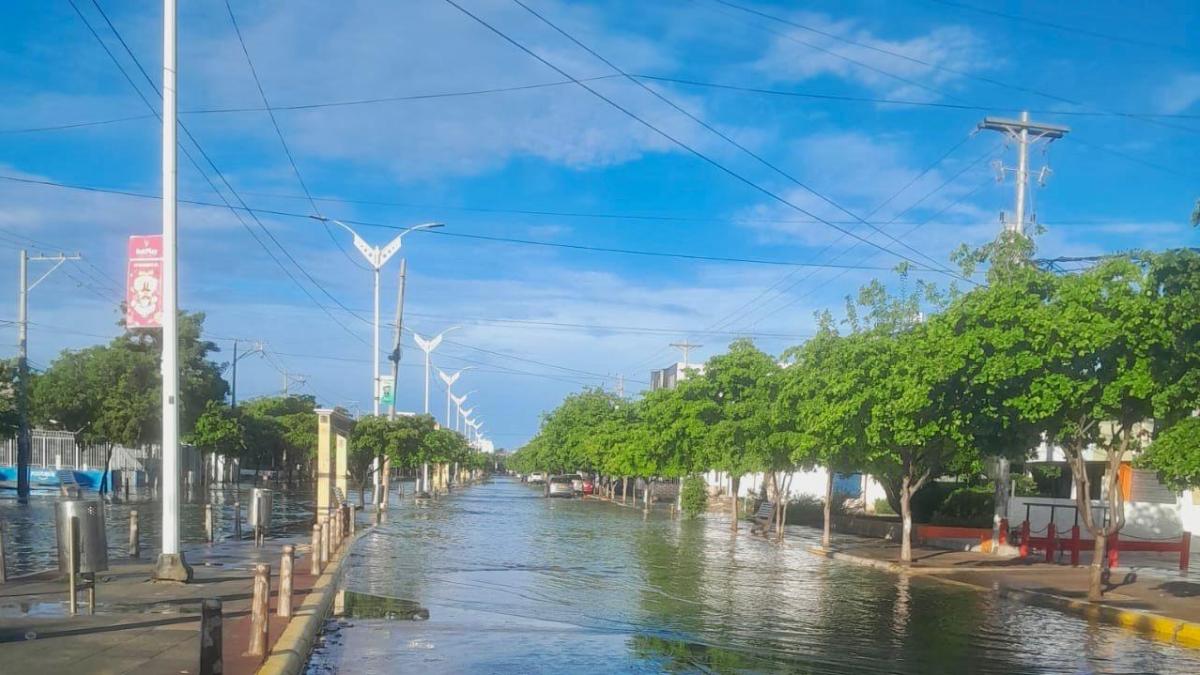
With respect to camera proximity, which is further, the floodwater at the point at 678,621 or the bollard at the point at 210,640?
Result: the floodwater at the point at 678,621

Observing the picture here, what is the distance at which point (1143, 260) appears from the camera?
64.3 ft

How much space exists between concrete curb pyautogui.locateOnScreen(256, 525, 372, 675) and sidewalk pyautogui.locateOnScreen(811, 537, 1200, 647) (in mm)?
11511

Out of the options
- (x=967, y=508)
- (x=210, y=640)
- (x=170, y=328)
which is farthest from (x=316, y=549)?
(x=967, y=508)

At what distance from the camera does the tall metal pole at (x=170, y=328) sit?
15.9 meters

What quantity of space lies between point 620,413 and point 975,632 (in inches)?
2432

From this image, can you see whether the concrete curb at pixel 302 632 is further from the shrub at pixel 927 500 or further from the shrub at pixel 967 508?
the shrub at pixel 927 500

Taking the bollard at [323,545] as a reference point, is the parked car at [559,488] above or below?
below

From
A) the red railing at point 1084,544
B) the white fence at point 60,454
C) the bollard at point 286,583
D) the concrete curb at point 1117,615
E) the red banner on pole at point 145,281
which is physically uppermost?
the red banner on pole at point 145,281

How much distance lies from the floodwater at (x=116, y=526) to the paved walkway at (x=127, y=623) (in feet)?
8.31

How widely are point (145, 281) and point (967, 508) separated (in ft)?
105

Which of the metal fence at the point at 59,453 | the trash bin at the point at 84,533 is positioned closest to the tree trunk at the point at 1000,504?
the trash bin at the point at 84,533

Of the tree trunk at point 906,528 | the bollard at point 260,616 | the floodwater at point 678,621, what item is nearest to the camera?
the bollard at point 260,616

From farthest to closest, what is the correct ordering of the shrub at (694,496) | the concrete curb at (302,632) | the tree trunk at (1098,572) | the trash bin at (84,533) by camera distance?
1. the shrub at (694,496)
2. the tree trunk at (1098,572)
3. the trash bin at (84,533)
4. the concrete curb at (302,632)

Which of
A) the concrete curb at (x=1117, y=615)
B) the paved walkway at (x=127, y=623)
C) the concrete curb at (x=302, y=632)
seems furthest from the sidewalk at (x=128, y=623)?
the concrete curb at (x=1117, y=615)
